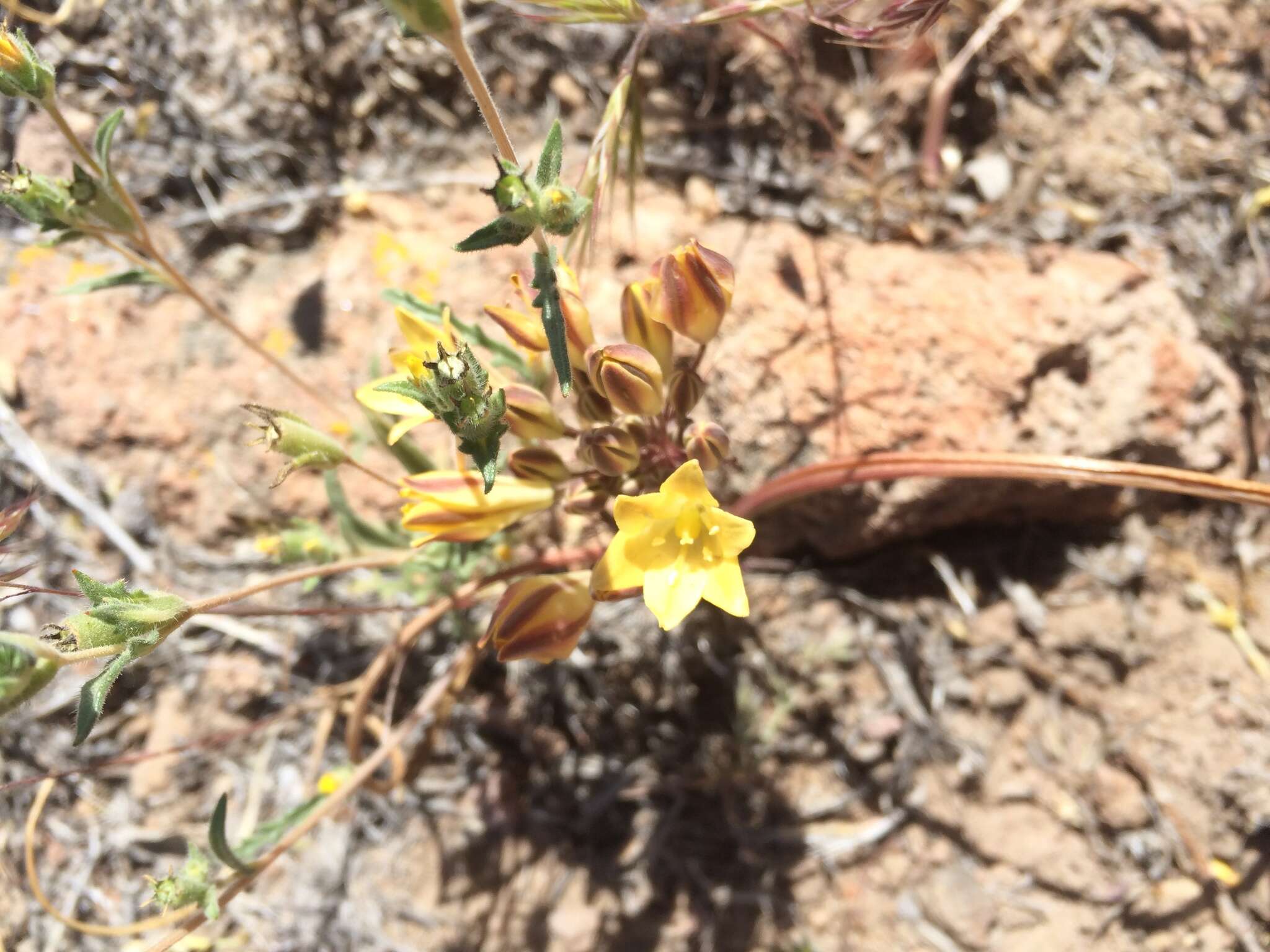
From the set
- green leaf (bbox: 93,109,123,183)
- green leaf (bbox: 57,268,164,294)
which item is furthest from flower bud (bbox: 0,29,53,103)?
green leaf (bbox: 57,268,164,294)

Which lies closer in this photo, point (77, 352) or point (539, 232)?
point (539, 232)

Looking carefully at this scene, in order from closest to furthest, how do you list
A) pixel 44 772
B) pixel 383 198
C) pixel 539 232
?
pixel 539 232 < pixel 44 772 < pixel 383 198

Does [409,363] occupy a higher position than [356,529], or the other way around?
[409,363]

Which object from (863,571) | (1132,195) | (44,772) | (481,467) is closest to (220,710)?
(44,772)

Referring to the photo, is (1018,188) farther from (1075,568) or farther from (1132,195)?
(1075,568)

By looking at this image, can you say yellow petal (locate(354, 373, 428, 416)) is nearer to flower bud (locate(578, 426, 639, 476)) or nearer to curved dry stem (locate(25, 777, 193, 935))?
flower bud (locate(578, 426, 639, 476))

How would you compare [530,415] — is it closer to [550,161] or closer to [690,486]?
[690,486]

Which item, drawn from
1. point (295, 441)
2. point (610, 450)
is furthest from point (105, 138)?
point (610, 450)
